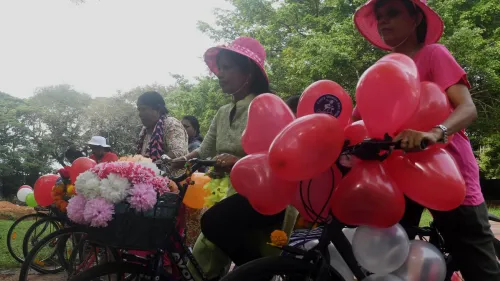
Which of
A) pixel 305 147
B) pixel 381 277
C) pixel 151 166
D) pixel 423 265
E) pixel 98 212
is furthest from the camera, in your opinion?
pixel 151 166

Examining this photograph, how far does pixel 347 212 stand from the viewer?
1.62 meters

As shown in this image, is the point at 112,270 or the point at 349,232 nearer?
the point at 349,232

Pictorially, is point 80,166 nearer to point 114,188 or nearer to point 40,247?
point 40,247

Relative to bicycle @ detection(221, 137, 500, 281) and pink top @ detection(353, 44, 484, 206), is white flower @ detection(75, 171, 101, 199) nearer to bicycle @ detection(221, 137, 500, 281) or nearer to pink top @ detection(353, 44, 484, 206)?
bicycle @ detection(221, 137, 500, 281)

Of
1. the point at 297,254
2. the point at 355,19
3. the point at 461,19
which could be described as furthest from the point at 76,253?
the point at 461,19

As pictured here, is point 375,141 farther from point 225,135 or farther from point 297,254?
point 225,135

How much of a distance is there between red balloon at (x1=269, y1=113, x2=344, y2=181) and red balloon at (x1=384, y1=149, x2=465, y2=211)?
33 centimetres

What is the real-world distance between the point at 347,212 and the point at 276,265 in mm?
333

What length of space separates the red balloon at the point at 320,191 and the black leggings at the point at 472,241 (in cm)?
62

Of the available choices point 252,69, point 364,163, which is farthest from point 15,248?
point 364,163

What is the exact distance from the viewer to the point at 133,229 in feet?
7.11

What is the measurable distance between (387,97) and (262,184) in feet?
1.84

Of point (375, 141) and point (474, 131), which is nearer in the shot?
A: point (375, 141)

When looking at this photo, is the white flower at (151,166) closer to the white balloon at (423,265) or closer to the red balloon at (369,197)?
the red balloon at (369,197)
